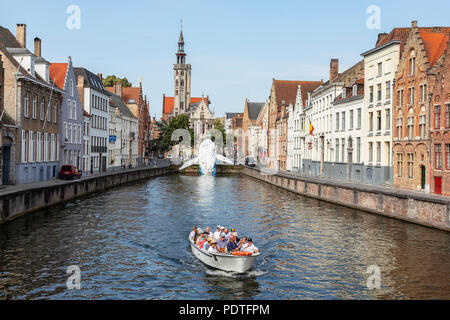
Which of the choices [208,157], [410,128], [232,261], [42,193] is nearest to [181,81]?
[208,157]

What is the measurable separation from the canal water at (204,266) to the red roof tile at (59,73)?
22.5 meters

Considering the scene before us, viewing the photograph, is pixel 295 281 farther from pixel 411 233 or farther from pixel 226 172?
pixel 226 172

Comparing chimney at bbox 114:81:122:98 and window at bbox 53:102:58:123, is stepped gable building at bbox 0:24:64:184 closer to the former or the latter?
→ window at bbox 53:102:58:123

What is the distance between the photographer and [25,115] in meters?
46.6

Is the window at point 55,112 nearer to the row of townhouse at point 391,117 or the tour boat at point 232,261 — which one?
the row of townhouse at point 391,117

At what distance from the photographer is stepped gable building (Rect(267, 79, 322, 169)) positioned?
103012 millimetres

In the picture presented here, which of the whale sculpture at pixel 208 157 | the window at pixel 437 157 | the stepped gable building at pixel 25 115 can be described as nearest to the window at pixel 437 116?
the window at pixel 437 157

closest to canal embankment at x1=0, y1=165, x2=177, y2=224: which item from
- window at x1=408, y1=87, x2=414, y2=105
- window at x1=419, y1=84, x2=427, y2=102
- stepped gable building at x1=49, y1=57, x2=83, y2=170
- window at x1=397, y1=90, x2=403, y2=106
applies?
stepped gable building at x1=49, y1=57, x2=83, y2=170

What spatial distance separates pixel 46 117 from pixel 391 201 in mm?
34461

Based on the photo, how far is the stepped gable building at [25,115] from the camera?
1724 inches

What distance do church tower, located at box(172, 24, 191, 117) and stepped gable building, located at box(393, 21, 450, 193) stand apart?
149 meters

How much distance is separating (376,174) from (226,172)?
63.6m

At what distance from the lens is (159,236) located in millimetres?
29891
